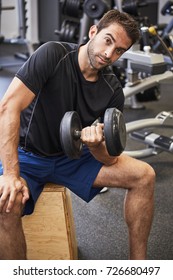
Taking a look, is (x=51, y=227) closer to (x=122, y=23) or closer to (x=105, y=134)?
(x=105, y=134)

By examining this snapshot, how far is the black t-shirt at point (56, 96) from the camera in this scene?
1.64 m

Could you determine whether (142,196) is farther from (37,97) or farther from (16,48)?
(16,48)

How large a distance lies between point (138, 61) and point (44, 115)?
1.45m

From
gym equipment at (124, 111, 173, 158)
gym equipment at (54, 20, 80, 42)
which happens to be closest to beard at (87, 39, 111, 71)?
gym equipment at (124, 111, 173, 158)

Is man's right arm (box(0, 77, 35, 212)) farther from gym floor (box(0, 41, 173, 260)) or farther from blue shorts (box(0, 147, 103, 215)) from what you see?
gym floor (box(0, 41, 173, 260))

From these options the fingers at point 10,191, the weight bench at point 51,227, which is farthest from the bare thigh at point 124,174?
the fingers at point 10,191

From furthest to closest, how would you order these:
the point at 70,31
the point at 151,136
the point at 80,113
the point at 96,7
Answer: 1. the point at 70,31
2. the point at 96,7
3. the point at 151,136
4. the point at 80,113

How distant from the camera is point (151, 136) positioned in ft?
9.35

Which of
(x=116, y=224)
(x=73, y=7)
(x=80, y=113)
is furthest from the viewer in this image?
(x=73, y=7)

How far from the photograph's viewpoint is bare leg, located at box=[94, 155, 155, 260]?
167cm

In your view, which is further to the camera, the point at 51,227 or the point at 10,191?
the point at 51,227

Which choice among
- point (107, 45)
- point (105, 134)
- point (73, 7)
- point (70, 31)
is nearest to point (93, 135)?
point (105, 134)

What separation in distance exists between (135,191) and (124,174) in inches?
3.3
